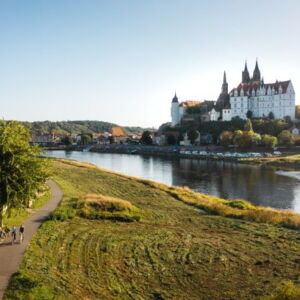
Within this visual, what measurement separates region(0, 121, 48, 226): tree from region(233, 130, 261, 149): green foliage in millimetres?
72518

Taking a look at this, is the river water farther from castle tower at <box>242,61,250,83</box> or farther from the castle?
castle tower at <box>242,61,250,83</box>

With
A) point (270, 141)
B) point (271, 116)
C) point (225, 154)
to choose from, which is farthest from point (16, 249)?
point (271, 116)

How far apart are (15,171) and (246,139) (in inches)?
2917

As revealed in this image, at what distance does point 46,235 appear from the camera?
56.4 feet

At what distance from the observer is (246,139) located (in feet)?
284

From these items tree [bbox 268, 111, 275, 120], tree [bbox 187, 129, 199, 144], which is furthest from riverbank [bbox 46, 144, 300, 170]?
tree [bbox 268, 111, 275, 120]

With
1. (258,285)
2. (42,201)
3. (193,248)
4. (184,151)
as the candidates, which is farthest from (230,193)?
(184,151)

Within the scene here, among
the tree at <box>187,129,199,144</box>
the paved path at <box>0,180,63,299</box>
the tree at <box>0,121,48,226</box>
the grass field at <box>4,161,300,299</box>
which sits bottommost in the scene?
the grass field at <box>4,161,300,299</box>

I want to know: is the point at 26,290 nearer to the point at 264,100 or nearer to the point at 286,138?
the point at 286,138

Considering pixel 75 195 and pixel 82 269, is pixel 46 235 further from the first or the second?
pixel 75 195

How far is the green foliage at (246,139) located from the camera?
86.8 metres

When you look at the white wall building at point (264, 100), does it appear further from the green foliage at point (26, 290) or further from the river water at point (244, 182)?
the green foliage at point (26, 290)

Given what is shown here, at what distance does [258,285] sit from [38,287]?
700 cm

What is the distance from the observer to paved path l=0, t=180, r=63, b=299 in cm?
1259
